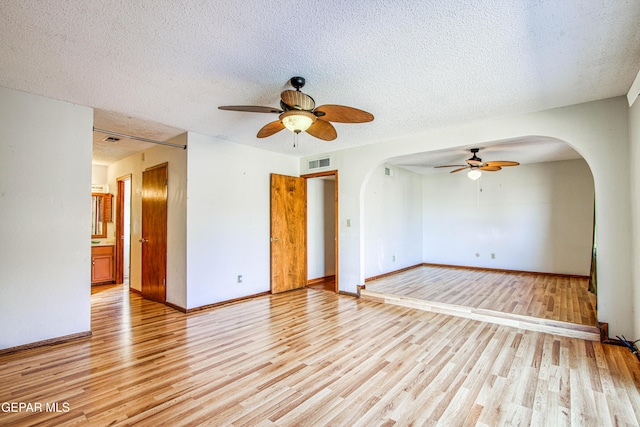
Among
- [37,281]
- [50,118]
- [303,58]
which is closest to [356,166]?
[303,58]

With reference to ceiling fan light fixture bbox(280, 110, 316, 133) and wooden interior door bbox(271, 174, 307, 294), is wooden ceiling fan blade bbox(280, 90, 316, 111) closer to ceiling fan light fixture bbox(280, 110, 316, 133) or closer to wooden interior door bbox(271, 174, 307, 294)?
ceiling fan light fixture bbox(280, 110, 316, 133)

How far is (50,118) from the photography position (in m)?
3.15

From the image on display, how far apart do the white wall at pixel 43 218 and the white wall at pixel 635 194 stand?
582 cm

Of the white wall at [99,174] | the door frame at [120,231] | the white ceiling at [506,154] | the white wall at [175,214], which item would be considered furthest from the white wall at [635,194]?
the white wall at [99,174]

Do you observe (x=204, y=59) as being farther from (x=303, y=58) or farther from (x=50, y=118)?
(x=50, y=118)

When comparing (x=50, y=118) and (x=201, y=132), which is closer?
(x=50, y=118)

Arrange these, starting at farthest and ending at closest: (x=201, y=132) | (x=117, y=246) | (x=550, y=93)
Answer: (x=117, y=246), (x=201, y=132), (x=550, y=93)

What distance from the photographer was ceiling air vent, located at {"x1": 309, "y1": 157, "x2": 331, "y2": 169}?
5.59m

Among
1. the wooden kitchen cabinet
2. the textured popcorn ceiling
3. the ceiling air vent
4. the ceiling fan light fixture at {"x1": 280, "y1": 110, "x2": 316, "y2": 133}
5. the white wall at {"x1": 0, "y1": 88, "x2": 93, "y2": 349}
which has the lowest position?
the wooden kitchen cabinet

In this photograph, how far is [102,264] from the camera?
6.11 meters

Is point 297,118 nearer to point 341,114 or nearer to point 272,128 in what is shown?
point 341,114

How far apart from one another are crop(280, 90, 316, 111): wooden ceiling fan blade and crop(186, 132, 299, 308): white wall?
2.49 meters

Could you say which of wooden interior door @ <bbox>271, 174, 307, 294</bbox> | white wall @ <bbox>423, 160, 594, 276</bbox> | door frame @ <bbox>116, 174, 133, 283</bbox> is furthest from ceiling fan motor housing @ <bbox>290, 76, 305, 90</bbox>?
white wall @ <bbox>423, 160, 594, 276</bbox>

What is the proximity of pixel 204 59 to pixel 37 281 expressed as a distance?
2921 mm
